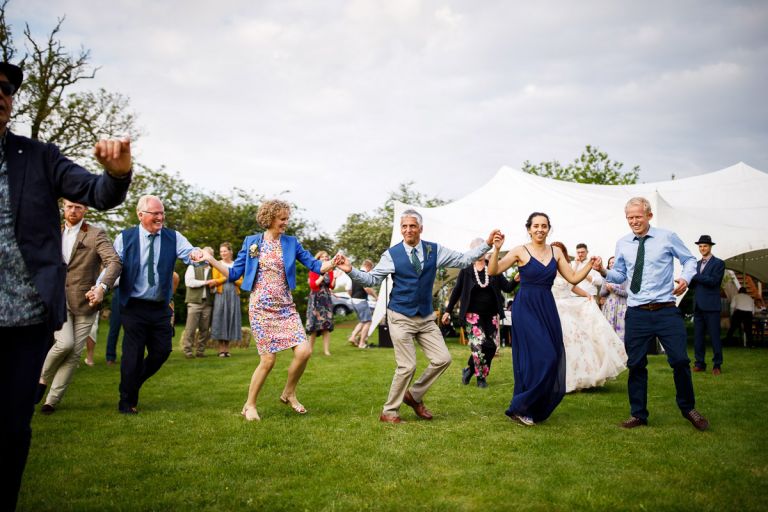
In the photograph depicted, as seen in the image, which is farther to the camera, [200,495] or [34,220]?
[200,495]

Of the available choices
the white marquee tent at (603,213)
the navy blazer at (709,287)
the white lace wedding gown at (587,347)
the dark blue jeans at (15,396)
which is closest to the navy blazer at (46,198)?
the dark blue jeans at (15,396)

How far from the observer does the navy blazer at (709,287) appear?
11469mm

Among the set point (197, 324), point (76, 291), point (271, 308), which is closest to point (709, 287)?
point (271, 308)

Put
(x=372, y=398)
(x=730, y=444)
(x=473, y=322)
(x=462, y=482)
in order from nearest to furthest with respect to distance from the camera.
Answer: (x=462, y=482)
(x=730, y=444)
(x=372, y=398)
(x=473, y=322)

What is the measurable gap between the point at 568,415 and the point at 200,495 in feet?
14.2

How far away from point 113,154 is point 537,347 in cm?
475

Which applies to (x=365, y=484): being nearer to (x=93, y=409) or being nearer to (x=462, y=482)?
(x=462, y=482)

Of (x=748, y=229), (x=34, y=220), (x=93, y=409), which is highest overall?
(x=748, y=229)

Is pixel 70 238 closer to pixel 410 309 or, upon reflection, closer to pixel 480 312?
pixel 410 309

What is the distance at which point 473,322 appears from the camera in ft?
29.8

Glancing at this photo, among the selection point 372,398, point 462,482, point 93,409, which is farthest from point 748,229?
point 93,409

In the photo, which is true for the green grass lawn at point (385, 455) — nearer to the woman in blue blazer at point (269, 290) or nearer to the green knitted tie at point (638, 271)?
the woman in blue blazer at point (269, 290)

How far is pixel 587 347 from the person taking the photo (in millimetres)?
8766

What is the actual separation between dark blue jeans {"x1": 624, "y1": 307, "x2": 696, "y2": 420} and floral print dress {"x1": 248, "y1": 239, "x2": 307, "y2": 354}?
3444 mm
